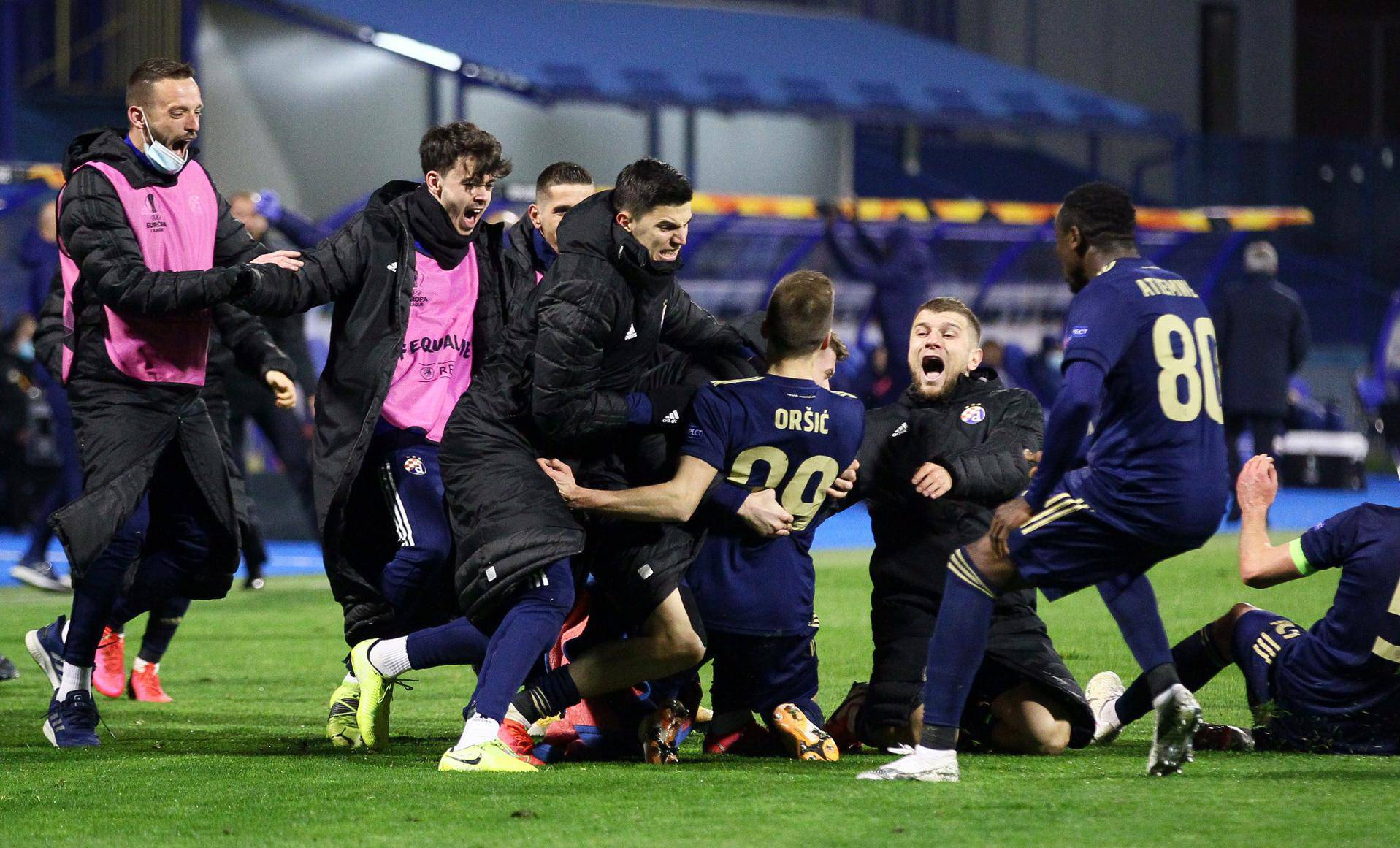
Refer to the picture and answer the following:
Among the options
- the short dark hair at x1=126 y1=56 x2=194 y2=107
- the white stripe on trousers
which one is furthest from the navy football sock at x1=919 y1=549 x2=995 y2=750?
the short dark hair at x1=126 y1=56 x2=194 y2=107

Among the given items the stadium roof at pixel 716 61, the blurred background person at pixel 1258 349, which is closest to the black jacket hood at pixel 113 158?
the blurred background person at pixel 1258 349

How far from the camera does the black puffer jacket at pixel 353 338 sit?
587cm

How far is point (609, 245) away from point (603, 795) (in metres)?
1.54

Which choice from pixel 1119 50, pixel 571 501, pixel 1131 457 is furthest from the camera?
pixel 1119 50

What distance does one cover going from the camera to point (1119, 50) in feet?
107

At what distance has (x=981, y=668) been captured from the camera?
5938mm

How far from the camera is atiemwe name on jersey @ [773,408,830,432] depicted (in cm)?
561

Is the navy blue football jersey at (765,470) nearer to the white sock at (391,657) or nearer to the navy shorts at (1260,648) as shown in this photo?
the white sock at (391,657)

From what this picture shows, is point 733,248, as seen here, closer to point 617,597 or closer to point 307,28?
point 307,28

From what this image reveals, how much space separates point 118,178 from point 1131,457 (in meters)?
3.27

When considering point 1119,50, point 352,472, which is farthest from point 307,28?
point 352,472

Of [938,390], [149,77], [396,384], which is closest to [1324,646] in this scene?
[938,390]

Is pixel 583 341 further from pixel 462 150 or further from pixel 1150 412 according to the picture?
pixel 1150 412

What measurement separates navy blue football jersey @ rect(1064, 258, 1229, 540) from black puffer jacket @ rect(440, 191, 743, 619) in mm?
1267
